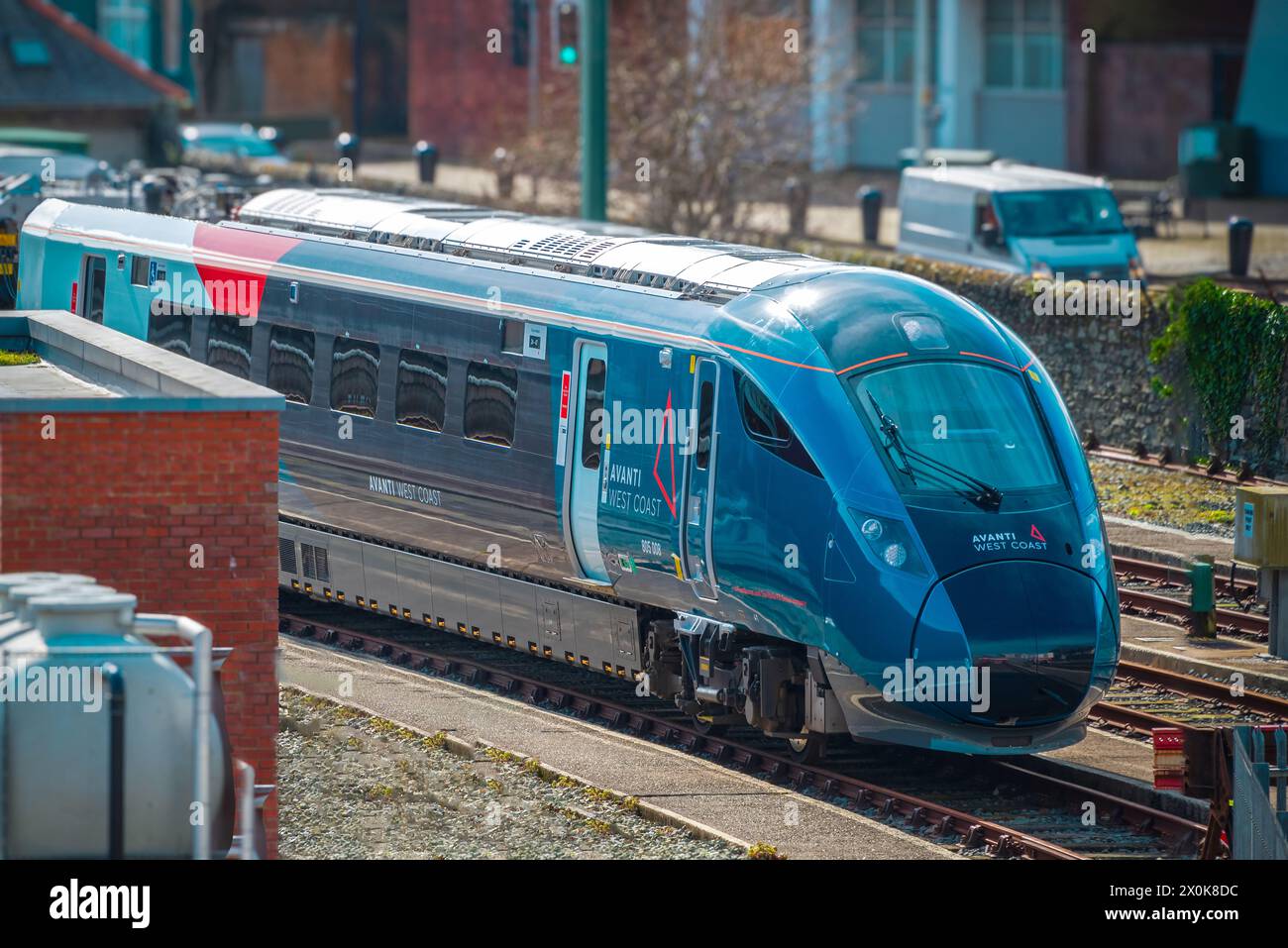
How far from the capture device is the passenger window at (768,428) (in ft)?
48.2

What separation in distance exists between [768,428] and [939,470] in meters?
1.18

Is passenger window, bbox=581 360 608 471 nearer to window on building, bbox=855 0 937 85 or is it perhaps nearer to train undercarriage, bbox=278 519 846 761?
train undercarriage, bbox=278 519 846 761

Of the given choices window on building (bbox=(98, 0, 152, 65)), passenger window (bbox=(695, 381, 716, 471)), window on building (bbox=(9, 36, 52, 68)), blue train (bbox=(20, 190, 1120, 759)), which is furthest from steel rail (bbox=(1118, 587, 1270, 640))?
window on building (bbox=(98, 0, 152, 65))

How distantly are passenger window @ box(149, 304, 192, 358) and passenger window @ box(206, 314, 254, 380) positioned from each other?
1.04ft

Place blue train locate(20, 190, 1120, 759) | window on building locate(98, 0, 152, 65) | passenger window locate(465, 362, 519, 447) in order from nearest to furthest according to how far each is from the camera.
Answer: blue train locate(20, 190, 1120, 759), passenger window locate(465, 362, 519, 447), window on building locate(98, 0, 152, 65)

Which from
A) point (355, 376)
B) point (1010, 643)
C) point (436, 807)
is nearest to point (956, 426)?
point (1010, 643)

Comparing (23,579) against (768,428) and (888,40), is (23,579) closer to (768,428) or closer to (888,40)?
(768,428)

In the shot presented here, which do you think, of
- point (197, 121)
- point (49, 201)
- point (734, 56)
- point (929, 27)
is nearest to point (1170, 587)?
point (49, 201)

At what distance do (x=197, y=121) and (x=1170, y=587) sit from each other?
175 ft

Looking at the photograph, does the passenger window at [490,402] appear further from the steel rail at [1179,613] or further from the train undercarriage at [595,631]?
the steel rail at [1179,613]

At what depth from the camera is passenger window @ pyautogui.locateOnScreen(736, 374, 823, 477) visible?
579 inches

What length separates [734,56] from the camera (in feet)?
127

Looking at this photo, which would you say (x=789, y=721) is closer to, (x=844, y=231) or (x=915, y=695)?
(x=915, y=695)

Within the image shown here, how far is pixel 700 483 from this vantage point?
1538 cm
